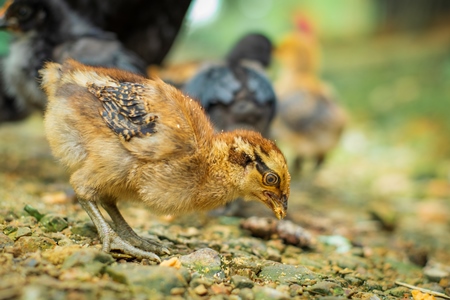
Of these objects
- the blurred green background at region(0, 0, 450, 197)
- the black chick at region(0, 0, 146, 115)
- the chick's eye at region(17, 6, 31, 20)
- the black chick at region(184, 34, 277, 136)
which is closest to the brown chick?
the black chick at region(184, 34, 277, 136)

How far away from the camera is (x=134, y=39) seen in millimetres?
5613

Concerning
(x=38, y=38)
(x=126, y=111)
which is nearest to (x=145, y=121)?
(x=126, y=111)

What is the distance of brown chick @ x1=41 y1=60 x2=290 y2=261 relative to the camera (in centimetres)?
249

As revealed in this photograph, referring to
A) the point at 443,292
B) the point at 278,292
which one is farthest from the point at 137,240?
the point at 443,292

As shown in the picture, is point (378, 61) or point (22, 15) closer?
point (22, 15)

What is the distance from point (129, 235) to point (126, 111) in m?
0.70

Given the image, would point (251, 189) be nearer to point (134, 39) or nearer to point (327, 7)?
point (134, 39)

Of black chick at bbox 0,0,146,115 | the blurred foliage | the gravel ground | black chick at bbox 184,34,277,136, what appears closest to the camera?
the gravel ground

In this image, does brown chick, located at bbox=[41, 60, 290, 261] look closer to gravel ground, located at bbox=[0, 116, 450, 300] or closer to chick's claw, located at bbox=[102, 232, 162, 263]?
chick's claw, located at bbox=[102, 232, 162, 263]

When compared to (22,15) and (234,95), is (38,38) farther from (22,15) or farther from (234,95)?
(234,95)

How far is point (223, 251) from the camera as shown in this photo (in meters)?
2.95

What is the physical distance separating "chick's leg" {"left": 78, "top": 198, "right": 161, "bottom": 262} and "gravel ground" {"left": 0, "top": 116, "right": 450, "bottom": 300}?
45mm

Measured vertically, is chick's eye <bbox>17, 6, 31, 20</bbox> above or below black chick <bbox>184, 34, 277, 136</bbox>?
below

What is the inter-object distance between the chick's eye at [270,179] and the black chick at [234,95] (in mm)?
1559
